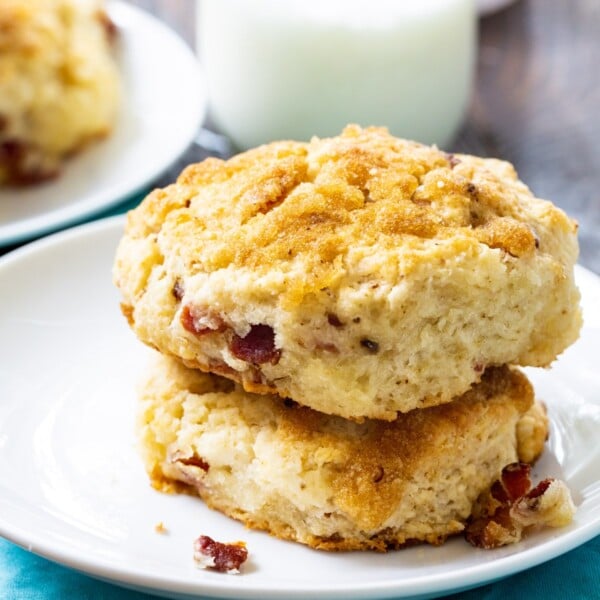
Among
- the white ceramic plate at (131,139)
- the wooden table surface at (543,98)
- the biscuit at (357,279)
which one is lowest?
the white ceramic plate at (131,139)

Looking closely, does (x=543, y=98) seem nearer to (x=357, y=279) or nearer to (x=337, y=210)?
(x=337, y=210)

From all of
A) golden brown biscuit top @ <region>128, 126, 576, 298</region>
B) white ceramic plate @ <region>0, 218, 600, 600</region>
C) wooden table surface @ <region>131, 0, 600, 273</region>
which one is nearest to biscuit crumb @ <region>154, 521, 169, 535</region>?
white ceramic plate @ <region>0, 218, 600, 600</region>

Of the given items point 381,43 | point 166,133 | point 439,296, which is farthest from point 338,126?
point 439,296

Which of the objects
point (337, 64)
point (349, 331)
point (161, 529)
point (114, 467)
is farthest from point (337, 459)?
point (337, 64)

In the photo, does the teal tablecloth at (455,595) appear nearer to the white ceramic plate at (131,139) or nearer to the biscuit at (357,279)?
the biscuit at (357,279)

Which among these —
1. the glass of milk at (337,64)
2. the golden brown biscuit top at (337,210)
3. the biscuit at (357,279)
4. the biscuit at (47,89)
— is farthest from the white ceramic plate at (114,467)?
the glass of milk at (337,64)

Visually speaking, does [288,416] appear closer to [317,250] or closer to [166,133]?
[317,250]

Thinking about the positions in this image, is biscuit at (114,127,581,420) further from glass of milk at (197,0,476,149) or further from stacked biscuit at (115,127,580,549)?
glass of milk at (197,0,476,149)
